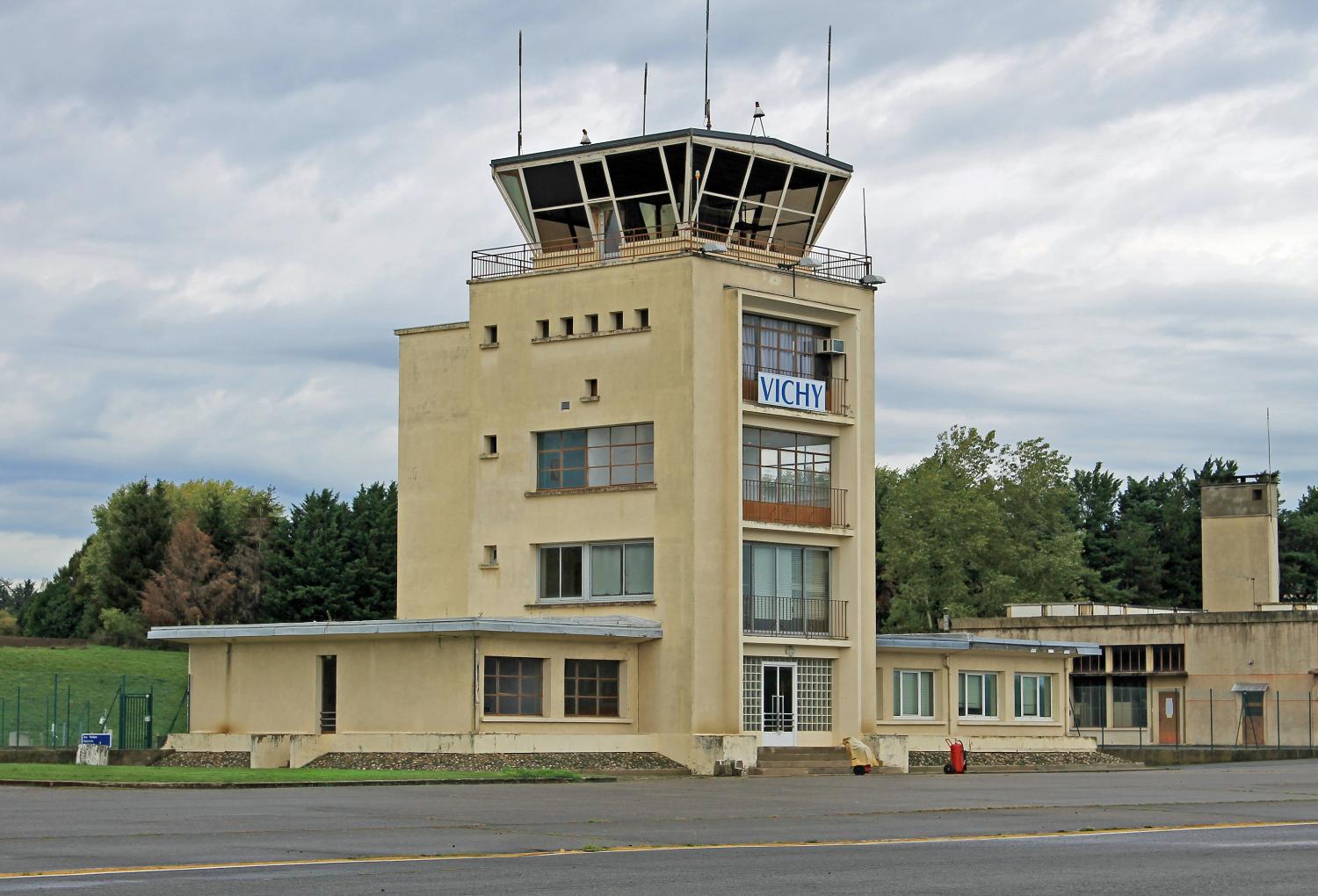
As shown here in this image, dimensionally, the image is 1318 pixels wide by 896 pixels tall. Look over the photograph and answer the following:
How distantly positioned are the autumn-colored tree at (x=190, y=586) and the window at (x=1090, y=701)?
2026 inches

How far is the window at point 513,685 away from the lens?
48.2 m

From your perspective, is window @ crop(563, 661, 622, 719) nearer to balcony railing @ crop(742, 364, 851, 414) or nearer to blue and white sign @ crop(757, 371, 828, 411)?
→ blue and white sign @ crop(757, 371, 828, 411)

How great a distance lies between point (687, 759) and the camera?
168 ft

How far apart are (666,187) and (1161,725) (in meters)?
42.2

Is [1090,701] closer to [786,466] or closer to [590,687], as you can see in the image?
[786,466]

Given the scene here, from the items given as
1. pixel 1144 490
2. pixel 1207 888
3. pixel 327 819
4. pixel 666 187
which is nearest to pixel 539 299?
pixel 666 187

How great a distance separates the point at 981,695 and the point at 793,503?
11.8 m

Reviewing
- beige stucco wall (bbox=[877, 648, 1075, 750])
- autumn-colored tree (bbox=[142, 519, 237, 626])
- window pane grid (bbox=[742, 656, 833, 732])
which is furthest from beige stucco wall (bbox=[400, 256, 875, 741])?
autumn-colored tree (bbox=[142, 519, 237, 626])

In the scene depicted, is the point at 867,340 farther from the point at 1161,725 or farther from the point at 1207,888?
the point at 1207,888

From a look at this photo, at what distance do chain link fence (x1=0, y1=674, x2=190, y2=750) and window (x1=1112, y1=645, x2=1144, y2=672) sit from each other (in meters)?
42.2

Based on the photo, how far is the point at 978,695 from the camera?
62.4m

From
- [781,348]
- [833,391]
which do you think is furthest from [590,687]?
[833,391]

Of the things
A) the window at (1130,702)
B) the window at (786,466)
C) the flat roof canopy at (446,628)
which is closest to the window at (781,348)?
the window at (786,466)

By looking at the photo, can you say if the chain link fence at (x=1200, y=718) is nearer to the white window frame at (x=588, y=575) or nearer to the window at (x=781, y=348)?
the window at (x=781, y=348)
